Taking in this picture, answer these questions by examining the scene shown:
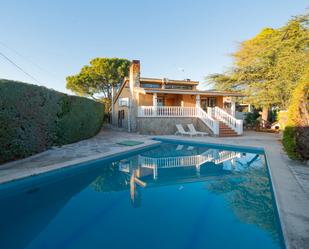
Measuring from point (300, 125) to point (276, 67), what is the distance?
11.5m

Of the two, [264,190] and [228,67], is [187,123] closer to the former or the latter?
[228,67]

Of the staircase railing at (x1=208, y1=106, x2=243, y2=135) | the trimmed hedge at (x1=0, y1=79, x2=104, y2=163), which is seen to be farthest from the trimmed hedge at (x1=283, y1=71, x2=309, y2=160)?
the trimmed hedge at (x1=0, y1=79, x2=104, y2=163)

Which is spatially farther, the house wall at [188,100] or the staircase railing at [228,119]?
the house wall at [188,100]

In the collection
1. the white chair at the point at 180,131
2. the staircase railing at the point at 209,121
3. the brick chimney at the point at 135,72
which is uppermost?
the brick chimney at the point at 135,72

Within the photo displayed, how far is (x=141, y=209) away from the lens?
453cm

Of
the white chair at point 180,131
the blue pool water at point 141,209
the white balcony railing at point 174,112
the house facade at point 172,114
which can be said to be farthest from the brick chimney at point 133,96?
the blue pool water at point 141,209

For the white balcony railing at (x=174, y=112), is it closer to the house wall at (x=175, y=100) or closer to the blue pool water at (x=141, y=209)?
the house wall at (x=175, y=100)

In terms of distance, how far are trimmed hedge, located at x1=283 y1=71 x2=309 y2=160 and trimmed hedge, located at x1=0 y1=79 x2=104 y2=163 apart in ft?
36.3

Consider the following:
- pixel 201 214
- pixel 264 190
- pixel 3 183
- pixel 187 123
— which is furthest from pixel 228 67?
pixel 3 183

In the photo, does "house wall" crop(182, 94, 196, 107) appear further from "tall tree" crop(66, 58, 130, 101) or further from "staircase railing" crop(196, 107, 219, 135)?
"tall tree" crop(66, 58, 130, 101)

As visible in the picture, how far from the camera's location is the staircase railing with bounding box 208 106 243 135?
52.2 feet

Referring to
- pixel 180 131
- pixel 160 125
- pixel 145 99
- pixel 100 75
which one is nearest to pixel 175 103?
pixel 145 99

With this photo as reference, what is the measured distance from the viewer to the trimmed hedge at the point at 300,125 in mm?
6637

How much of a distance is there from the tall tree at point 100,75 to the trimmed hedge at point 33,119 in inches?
854
